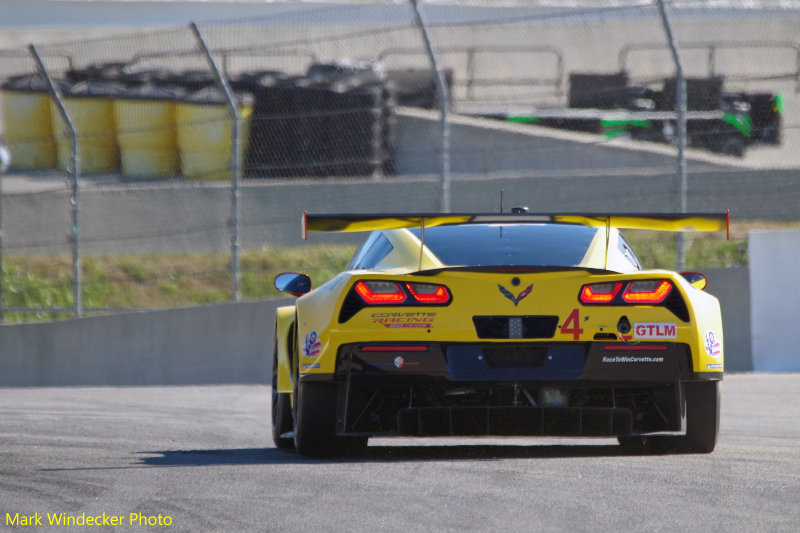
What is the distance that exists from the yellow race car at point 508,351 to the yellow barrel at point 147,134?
7.98 m

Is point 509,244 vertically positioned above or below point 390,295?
above

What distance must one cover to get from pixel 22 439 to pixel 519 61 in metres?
18.6

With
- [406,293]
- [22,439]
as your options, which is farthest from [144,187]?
[406,293]

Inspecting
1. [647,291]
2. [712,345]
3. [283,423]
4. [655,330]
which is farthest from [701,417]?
[283,423]

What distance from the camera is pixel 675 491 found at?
537cm

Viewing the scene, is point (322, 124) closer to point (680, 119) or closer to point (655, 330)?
point (680, 119)

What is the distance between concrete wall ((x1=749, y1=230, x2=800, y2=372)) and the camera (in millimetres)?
12969

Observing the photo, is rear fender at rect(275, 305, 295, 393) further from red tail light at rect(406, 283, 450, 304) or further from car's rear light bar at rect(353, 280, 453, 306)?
red tail light at rect(406, 283, 450, 304)

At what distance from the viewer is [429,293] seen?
6.27m

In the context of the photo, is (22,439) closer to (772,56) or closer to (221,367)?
(221,367)

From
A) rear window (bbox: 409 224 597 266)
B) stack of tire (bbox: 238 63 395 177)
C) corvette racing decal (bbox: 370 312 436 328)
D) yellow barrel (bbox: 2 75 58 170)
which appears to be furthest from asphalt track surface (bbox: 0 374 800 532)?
yellow barrel (bbox: 2 75 58 170)

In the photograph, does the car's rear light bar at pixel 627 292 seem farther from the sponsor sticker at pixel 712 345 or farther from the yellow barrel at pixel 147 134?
the yellow barrel at pixel 147 134

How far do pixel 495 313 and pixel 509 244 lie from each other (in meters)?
0.57

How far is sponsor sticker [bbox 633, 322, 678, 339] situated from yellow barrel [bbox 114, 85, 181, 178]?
8474 millimetres
